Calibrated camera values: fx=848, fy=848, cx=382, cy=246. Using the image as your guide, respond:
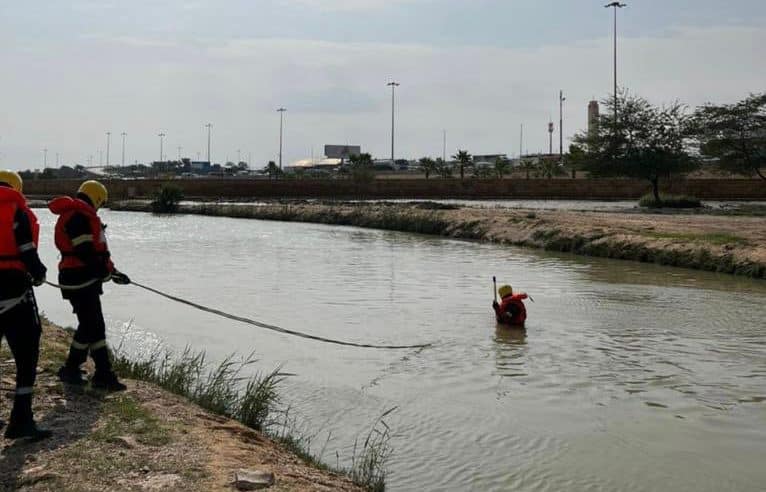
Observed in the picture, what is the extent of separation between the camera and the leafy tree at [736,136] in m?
53.3

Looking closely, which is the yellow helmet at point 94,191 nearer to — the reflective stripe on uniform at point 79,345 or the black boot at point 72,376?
the reflective stripe on uniform at point 79,345

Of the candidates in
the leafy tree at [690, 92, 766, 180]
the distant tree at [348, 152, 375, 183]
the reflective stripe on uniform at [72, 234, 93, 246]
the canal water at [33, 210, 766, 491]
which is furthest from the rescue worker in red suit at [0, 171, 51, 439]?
the distant tree at [348, 152, 375, 183]

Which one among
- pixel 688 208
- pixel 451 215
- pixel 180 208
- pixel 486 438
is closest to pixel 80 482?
Result: pixel 486 438

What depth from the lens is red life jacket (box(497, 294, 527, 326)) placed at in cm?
1386

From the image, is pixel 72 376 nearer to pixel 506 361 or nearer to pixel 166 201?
pixel 506 361

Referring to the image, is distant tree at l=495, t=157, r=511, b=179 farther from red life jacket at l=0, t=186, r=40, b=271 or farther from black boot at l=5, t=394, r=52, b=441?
black boot at l=5, t=394, r=52, b=441

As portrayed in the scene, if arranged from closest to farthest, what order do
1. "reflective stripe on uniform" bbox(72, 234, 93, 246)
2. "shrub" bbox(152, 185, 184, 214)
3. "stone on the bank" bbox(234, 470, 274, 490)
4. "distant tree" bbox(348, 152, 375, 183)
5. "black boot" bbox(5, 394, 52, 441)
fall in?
"stone on the bank" bbox(234, 470, 274, 490) < "black boot" bbox(5, 394, 52, 441) < "reflective stripe on uniform" bbox(72, 234, 93, 246) < "shrub" bbox(152, 185, 184, 214) < "distant tree" bbox(348, 152, 375, 183)

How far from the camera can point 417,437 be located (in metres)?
8.30

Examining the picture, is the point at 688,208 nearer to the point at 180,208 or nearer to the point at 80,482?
the point at 180,208

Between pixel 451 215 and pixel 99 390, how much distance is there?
34.0m

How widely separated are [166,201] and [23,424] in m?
58.5

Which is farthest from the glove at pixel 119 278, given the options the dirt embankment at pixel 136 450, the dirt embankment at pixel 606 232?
the dirt embankment at pixel 606 232

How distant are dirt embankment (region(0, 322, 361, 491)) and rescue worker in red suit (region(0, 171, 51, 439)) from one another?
0.31m

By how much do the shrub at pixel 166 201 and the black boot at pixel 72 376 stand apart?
55.8 meters
